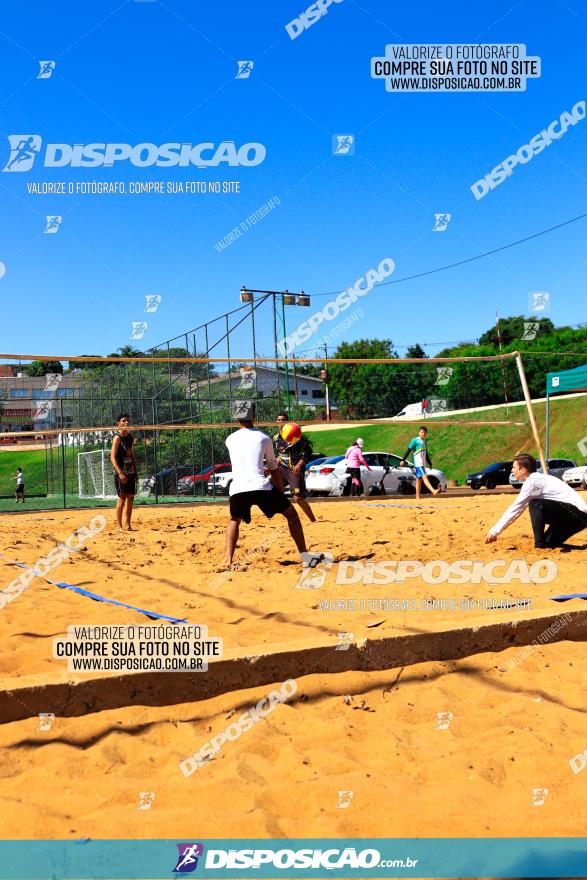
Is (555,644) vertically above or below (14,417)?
below

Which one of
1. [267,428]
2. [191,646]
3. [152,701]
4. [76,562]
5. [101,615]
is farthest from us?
[267,428]

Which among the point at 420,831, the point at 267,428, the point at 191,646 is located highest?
the point at 267,428

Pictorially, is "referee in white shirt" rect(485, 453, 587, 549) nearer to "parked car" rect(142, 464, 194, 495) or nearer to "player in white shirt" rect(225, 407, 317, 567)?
"player in white shirt" rect(225, 407, 317, 567)

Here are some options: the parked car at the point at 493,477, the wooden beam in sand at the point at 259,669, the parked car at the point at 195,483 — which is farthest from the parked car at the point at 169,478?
the wooden beam in sand at the point at 259,669

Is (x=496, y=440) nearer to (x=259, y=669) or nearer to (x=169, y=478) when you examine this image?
(x=169, y=478)

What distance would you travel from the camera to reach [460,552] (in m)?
7.92

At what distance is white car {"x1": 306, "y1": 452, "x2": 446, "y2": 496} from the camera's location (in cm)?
2270

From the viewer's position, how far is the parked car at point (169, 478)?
69.7 feet

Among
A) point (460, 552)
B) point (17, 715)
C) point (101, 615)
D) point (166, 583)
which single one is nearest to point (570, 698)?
point (17, 715)

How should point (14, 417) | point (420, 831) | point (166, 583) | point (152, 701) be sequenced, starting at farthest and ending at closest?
point (14, 417) < point (166, 583) < point (152, 701) < point (420, 831)

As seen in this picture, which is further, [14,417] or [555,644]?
[14,417]

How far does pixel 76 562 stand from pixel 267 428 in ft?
40.7

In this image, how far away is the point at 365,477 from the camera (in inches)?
907

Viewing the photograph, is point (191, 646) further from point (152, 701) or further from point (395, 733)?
point (395, 733)
